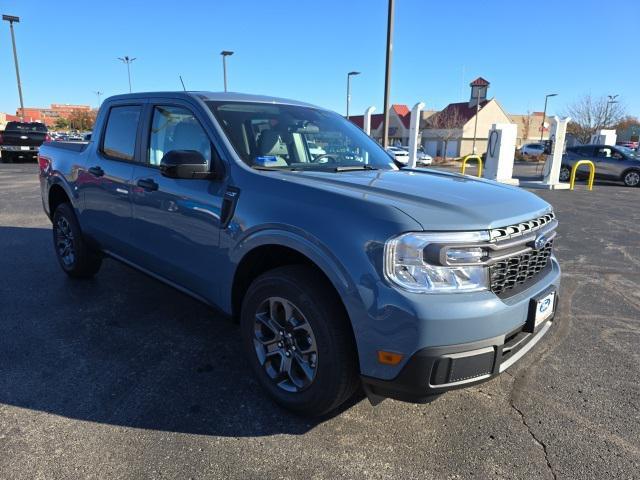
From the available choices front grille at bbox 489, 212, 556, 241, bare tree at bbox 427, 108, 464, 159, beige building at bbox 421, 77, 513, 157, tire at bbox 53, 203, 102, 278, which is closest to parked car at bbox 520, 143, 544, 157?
bare tree at bbox 427, 108, 464, 159

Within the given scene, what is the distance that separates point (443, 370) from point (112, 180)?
10.5 ft

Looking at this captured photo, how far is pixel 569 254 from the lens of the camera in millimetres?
6746

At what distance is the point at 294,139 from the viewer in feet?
11.4

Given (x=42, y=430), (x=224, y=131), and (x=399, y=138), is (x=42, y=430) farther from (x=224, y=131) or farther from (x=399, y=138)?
(x=399, y=138)

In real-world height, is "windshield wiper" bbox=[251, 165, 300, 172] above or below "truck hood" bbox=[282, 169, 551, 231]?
above

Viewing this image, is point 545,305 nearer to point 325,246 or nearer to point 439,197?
point 439,197

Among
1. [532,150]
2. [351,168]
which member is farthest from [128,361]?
[532,150]

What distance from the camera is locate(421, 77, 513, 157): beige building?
176 ft

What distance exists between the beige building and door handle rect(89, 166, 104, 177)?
51104mm

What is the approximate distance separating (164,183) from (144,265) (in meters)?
0.82

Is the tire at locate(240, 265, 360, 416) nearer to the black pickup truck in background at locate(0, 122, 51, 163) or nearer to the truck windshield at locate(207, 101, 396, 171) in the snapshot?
the truck windshield at locate(207, 101, 396, 171)

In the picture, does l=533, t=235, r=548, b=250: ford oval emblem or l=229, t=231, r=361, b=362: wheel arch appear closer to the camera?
l=229, t=231, r=361, b=362: wheel arch

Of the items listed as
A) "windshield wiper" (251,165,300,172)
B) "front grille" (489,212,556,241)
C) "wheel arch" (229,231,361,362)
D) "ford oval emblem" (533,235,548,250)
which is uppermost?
"windshield wiper" (251,165,300,172)

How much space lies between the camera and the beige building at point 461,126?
5366 centimetres
